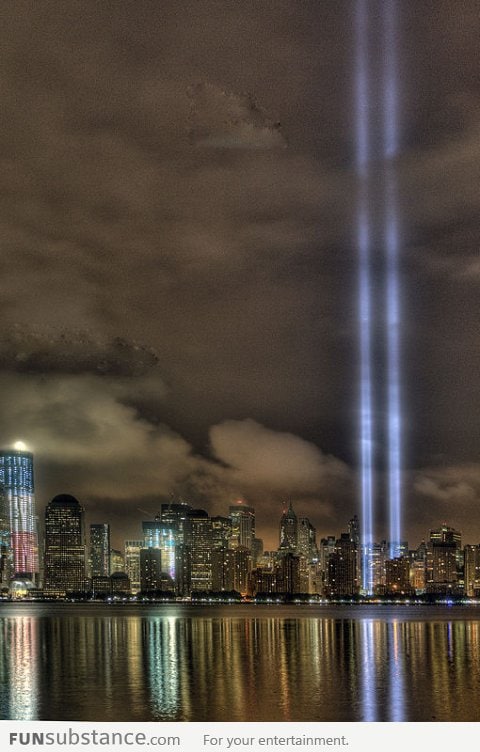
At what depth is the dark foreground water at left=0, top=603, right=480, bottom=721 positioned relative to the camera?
3277cm

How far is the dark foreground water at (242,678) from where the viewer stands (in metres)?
32.8

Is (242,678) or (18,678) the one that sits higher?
(242,678)

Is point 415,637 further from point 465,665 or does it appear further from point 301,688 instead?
point 301,688

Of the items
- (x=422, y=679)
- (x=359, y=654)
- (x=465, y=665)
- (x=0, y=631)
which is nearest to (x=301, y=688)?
(x=422, y=679)

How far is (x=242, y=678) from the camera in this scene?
135ft

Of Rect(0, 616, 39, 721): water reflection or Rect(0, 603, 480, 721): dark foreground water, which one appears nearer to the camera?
Rect(0, 603, 480, 721): dark foreground water

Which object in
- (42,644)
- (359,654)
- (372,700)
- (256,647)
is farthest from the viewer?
(42,644)

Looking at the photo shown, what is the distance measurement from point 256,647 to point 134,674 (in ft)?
59.7

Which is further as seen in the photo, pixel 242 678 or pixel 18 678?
pixel 18 678

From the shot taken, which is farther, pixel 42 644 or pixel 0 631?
pixel 0 631

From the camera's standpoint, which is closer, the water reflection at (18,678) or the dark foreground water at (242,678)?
the dark foreground water at (242,678)
